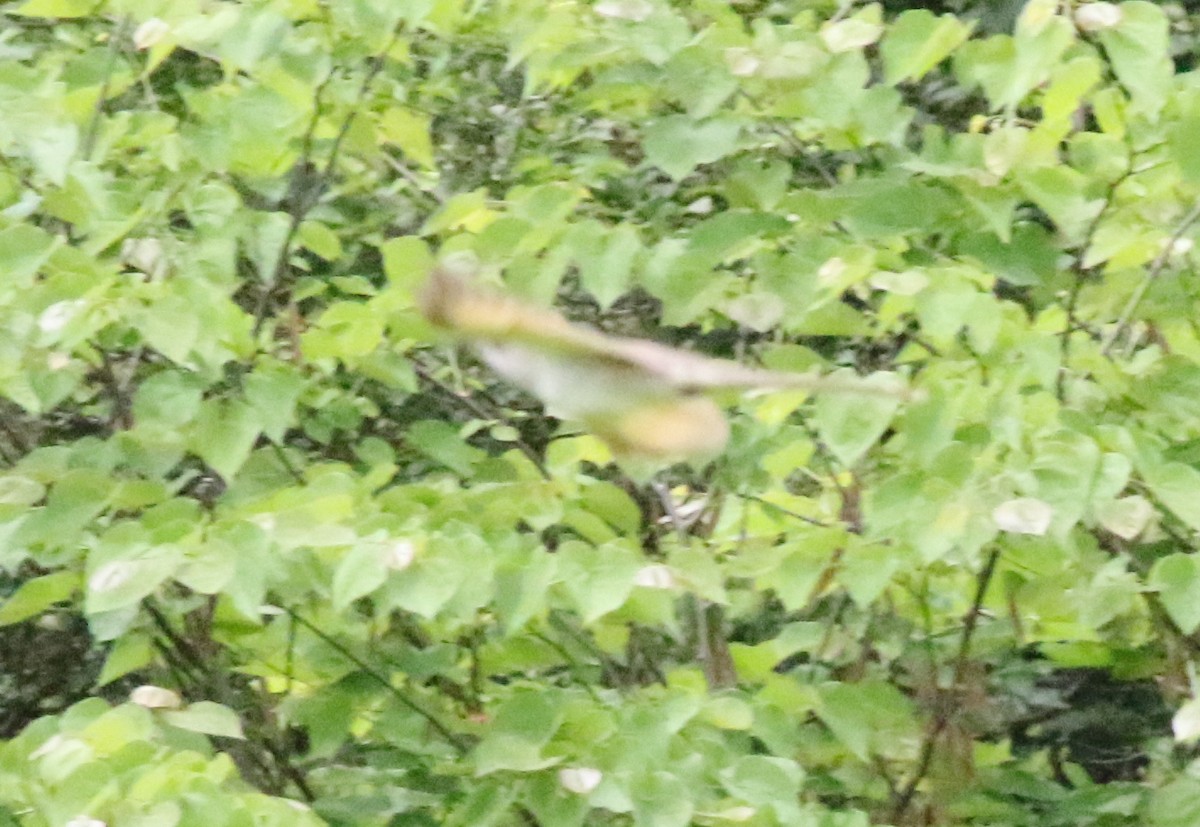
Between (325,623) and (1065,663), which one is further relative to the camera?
(1065,663)

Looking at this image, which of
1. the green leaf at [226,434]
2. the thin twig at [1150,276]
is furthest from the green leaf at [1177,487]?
the green leaf at [226,434]

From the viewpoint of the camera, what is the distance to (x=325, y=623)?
4.81ft

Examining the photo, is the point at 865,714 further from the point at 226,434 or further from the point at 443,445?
the point at 226,434

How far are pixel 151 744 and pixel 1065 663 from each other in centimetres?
98

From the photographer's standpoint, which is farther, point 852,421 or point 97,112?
point 97,112

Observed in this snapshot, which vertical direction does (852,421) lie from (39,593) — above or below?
above

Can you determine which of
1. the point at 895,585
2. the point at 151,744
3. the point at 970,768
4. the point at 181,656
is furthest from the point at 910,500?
the point at 181,656

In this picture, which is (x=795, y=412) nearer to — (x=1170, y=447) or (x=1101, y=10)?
(x=1170, y=447)

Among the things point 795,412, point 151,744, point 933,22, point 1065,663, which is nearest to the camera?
point 151,744

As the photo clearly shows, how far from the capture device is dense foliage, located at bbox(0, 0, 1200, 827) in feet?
3.93

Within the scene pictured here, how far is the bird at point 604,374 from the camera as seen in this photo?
2.01 feet

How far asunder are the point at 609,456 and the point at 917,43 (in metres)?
0.46

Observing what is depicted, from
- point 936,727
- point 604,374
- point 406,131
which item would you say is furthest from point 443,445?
point 604,374

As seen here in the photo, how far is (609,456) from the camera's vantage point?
145 centimetres
